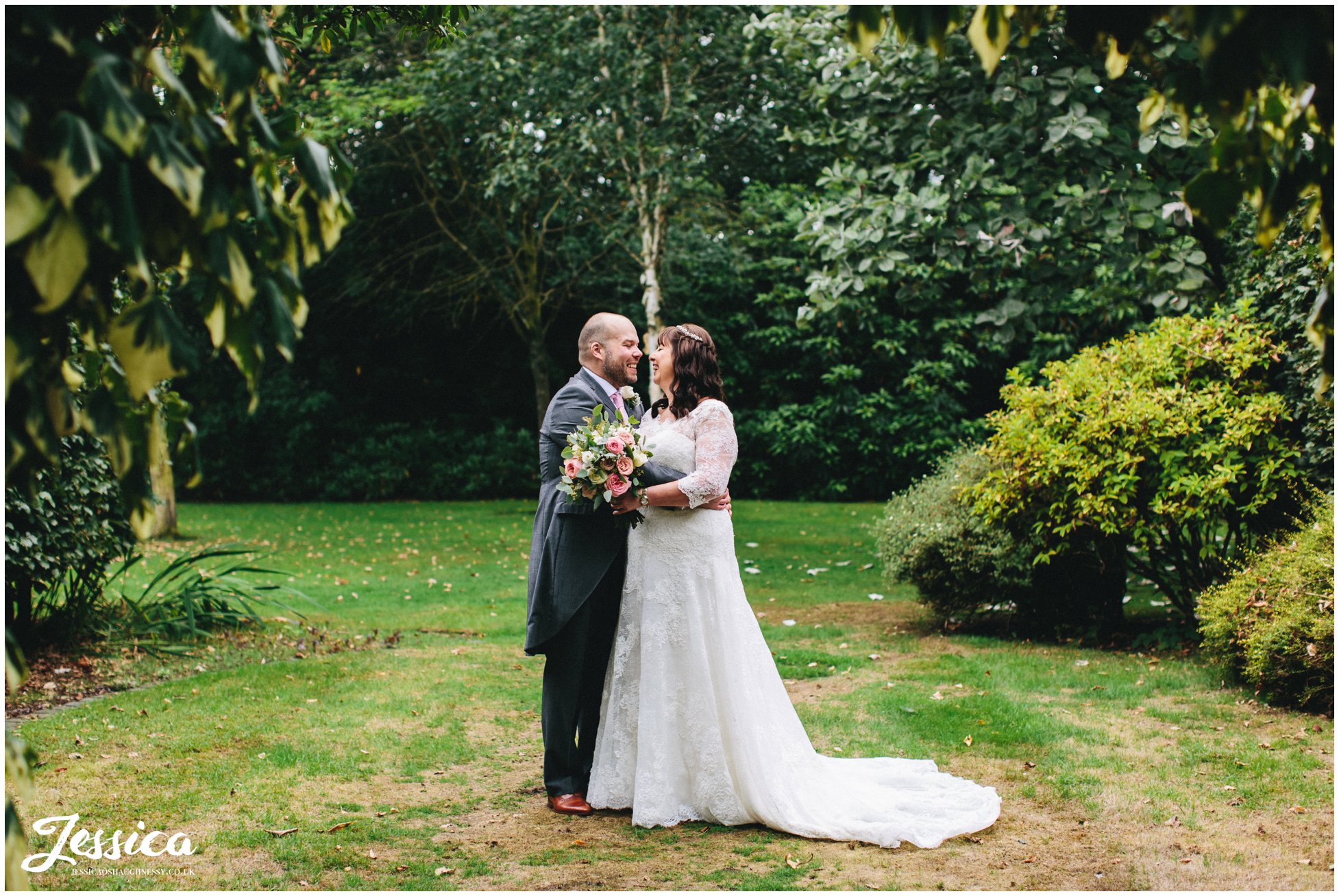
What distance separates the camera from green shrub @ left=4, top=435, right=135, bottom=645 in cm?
638

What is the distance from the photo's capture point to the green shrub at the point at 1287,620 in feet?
18.6

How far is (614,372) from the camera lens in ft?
16.2

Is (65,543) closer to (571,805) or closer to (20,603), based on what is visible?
(20,603)

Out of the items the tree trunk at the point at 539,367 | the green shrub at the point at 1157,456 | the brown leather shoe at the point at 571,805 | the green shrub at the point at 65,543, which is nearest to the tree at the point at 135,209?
the brown leather shoe at the point at 571,805

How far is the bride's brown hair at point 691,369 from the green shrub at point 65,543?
385 centimetres

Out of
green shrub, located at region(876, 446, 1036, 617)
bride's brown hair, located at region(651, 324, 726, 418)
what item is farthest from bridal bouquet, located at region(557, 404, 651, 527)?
green shrub, located at region(876, 446, 1036, 617)

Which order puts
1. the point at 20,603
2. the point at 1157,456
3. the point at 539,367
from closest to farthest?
the point at 20,603 → the point at 1157,456 → the point at 539,367

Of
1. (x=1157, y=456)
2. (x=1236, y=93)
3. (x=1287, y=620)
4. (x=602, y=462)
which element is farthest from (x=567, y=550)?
(x=1157, y=456)

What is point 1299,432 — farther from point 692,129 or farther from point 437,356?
point 437,356

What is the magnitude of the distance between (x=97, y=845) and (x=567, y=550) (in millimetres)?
2172

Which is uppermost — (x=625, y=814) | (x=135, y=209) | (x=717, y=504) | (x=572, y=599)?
(x=135, y=209)

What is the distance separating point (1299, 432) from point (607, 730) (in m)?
5.36

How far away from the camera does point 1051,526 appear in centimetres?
758

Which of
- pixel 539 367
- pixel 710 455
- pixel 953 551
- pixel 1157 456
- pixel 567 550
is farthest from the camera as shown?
pixel 539 367
